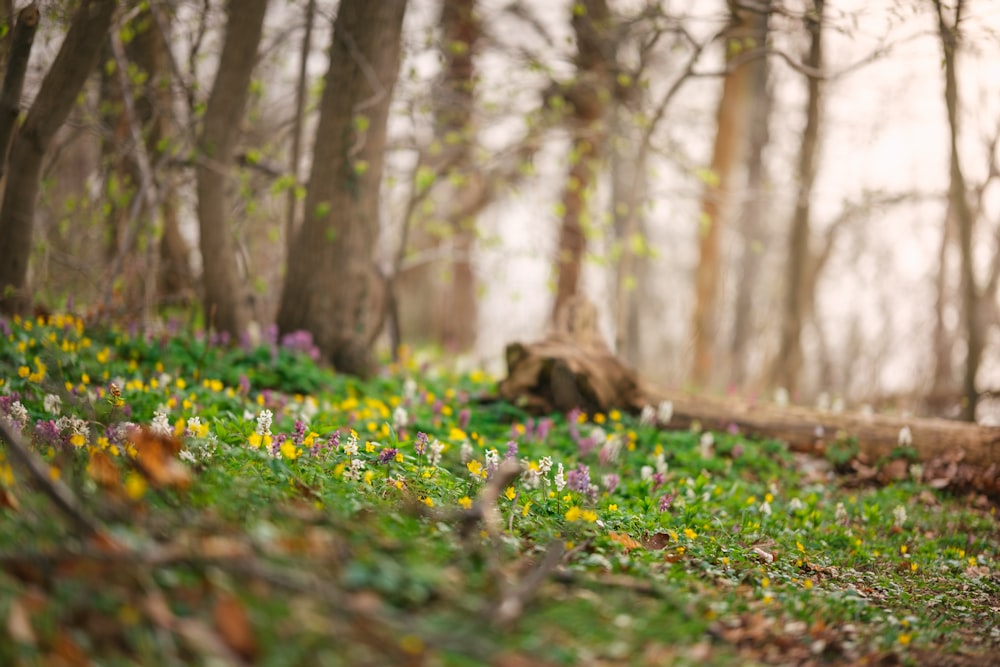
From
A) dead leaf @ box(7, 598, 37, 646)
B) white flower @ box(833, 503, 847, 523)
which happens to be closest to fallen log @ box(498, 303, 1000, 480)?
white flower @ box(833, 503, 847, 523)

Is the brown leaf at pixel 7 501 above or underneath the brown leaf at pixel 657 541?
above

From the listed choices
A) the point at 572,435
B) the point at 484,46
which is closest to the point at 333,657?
the point at 572,435

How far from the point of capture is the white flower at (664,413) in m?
7.33

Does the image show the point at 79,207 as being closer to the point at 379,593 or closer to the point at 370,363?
the point at 370,363

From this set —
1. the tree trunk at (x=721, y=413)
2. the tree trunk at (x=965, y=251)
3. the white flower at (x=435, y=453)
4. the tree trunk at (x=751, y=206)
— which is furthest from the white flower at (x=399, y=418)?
the tree trunk at (x=751, y=206)

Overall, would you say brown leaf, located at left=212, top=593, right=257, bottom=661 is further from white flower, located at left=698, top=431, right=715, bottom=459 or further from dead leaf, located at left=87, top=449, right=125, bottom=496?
white flower, located at left=698, top=431, right=715, bottom=459

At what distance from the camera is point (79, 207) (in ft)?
27.2

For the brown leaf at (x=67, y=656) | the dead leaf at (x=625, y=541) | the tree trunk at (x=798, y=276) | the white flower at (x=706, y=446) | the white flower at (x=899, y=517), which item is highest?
the tree trunk at (x=798, y=276)

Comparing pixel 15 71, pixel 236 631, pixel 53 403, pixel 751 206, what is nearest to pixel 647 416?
pixel 53 403

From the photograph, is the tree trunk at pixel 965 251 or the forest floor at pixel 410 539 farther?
the tree trunk at pixel 965 251

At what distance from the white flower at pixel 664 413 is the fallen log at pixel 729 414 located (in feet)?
0.19

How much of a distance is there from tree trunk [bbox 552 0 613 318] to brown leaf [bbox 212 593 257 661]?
8942mm

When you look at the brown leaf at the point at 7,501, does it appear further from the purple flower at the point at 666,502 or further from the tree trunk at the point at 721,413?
the tree trunk at the point at 721,413

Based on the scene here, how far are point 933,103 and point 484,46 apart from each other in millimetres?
9788
